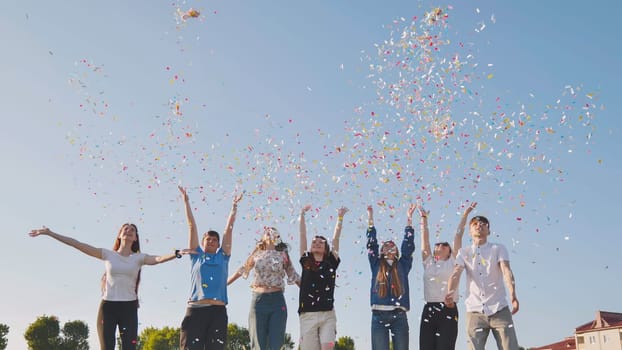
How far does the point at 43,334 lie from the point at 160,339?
16.2 meters

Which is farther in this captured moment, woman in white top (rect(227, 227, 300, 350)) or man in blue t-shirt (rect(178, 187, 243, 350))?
woman in white top (rect(227, 227, 300, 350))

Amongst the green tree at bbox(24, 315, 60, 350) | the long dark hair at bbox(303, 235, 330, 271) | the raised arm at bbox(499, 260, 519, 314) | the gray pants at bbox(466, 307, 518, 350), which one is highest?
the green tree at bbox(24, 315, 60, 350)

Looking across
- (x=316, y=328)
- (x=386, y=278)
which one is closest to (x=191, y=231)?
(x=316, y=328)

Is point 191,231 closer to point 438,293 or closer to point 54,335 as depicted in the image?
point 438,293

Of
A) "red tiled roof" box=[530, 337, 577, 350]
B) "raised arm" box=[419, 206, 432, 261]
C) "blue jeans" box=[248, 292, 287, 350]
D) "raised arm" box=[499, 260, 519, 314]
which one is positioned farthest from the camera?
"red tiled roof" box=[530, 337, 577, 350]

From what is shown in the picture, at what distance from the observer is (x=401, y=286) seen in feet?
35.2

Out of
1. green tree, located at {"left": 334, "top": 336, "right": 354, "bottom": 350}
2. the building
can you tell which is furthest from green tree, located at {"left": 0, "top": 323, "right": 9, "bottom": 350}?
the building

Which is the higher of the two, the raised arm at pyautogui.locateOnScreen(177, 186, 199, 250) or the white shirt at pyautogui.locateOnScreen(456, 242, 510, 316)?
the raised arm at pyautogui.locateOnScreen(177, 186, 199, 250)

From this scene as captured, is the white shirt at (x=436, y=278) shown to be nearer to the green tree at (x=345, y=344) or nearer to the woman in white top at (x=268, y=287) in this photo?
the woman in white top at (x=268, y=287)

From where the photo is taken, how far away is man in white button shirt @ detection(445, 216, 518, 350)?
904 centimetres

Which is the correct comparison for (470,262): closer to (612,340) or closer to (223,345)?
(223,345)

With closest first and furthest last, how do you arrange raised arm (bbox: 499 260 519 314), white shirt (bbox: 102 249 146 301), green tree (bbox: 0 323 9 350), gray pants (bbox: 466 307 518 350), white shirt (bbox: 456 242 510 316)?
raised arm (bbox: 499 260 519 314)
gray pants (bbox: 466 307 518 350)
white shirt (bbox: 456 242 510 316)
white shirt (bbox: 102 249 146 301)
green tree (bbox: 0 323 9 350)

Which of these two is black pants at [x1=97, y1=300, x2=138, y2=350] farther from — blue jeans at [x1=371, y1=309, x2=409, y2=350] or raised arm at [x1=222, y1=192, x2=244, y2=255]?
blue jeans at [x1=371, y1=309, x2=409, y2=350]

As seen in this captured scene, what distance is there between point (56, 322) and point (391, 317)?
60.1 m
